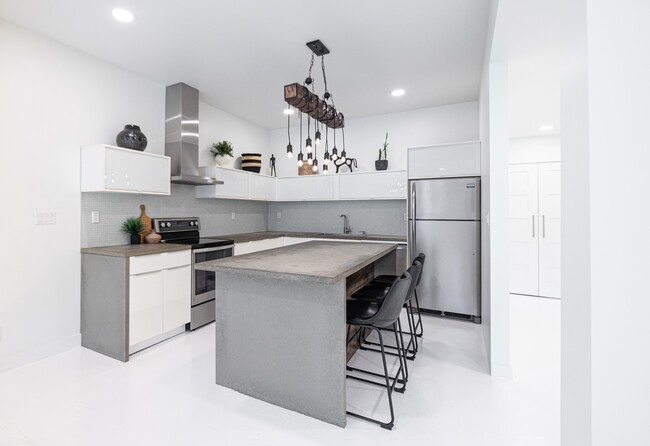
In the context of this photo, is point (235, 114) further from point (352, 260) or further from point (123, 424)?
point (123, 424)

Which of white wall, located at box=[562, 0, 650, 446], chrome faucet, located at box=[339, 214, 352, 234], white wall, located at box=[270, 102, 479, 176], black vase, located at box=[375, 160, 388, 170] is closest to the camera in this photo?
white wall, located at box=[562, 0, 650, 446]

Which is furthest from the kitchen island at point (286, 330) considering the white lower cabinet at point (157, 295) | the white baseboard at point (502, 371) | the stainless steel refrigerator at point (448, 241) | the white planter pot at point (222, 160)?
the white planter pot at point (222, 160)

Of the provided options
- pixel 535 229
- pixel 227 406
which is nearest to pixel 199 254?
pixel 227 406

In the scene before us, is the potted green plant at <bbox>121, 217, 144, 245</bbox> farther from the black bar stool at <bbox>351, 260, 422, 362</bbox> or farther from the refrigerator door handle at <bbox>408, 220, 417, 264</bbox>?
the refrigerator door handle at <bbox>408, 220, 417, 264</bbox>

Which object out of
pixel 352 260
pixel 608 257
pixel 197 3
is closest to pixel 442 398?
pixel 352 260

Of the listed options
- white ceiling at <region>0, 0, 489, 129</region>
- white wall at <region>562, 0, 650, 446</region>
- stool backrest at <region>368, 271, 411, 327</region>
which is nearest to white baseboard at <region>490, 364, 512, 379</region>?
stool backrest at <region>368, 271, 411, 327</region>

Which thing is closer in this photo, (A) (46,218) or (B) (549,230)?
(A) (46,218)

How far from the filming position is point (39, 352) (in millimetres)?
2787

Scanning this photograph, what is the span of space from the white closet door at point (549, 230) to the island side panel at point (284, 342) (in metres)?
4.28

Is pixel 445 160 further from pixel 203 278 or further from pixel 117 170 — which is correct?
pixel 117 170

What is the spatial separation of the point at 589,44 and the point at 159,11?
2874 mm

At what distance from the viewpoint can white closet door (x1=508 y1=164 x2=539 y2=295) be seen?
4.86m

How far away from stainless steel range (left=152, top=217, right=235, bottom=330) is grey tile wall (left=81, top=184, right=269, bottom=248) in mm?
163

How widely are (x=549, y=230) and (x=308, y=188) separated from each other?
12.1ft
